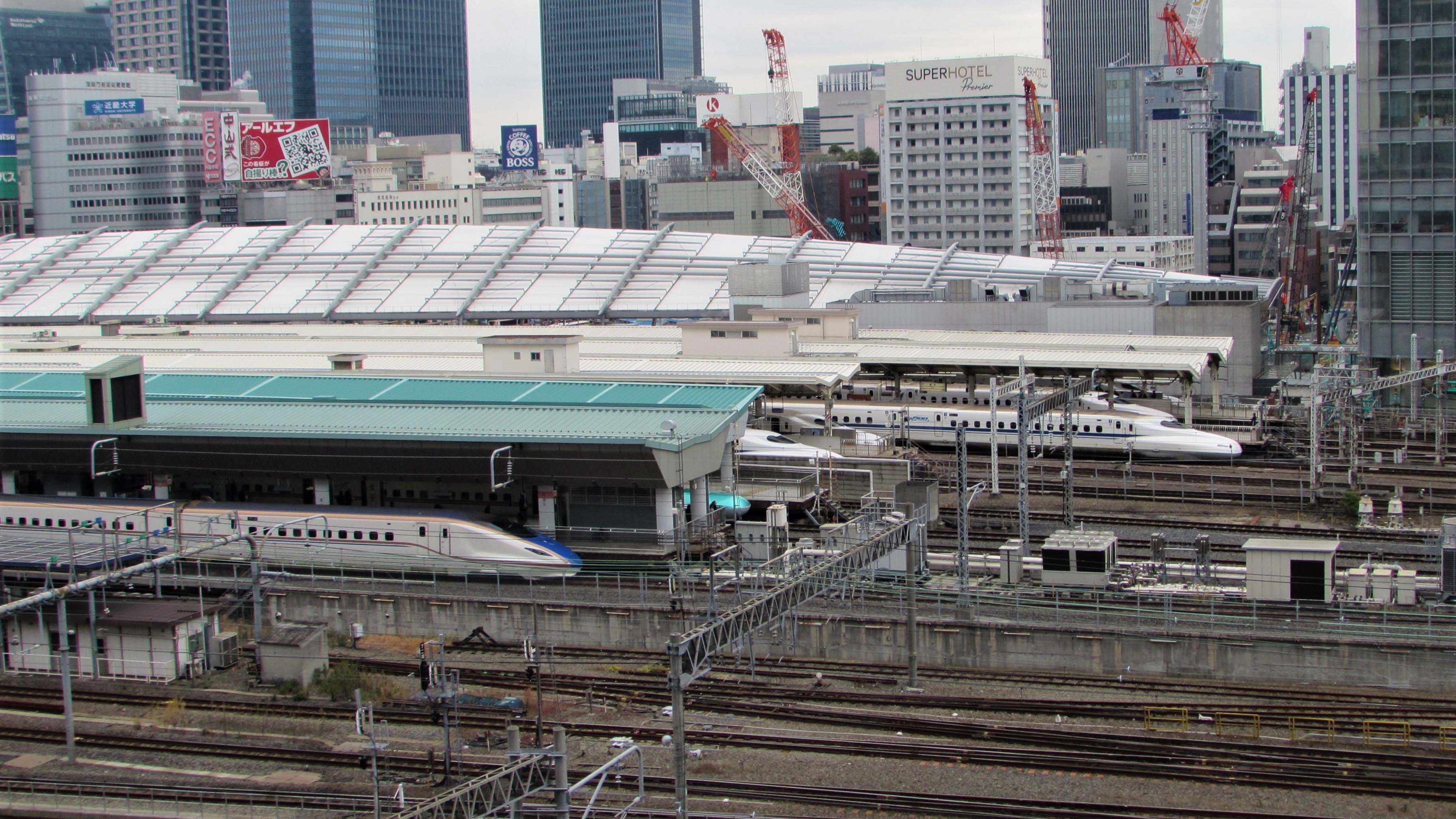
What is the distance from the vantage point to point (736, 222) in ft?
392

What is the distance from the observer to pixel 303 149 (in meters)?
116

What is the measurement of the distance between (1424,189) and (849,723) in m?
34.7

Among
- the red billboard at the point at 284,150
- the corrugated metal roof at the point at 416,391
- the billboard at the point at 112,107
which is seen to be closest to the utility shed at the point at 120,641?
the corrugated metal roof at the point at 416,391

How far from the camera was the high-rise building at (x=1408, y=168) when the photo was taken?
49844 millimetres

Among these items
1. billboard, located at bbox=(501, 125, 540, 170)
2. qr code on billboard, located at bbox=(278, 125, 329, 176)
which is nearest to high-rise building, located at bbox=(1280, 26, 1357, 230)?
billboard, located at bbox=(501, 125, 540, 170)

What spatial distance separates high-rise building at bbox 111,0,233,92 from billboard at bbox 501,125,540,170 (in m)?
54.2

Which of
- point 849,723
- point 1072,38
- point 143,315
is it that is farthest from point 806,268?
point 1072,38

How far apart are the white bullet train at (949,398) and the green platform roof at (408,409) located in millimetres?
12507

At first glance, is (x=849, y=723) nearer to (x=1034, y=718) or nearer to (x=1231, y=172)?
(x=1034, y=718)

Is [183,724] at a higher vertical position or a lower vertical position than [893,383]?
lower

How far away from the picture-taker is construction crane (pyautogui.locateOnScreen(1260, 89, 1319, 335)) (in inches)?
3952

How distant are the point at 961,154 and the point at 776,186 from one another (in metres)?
15.9

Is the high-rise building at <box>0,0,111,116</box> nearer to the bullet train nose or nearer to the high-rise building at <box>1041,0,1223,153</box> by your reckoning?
the high-rise building at <box>1041,0,1223,153</box>

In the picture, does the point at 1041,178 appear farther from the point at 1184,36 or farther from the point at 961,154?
the point at 1184,36
